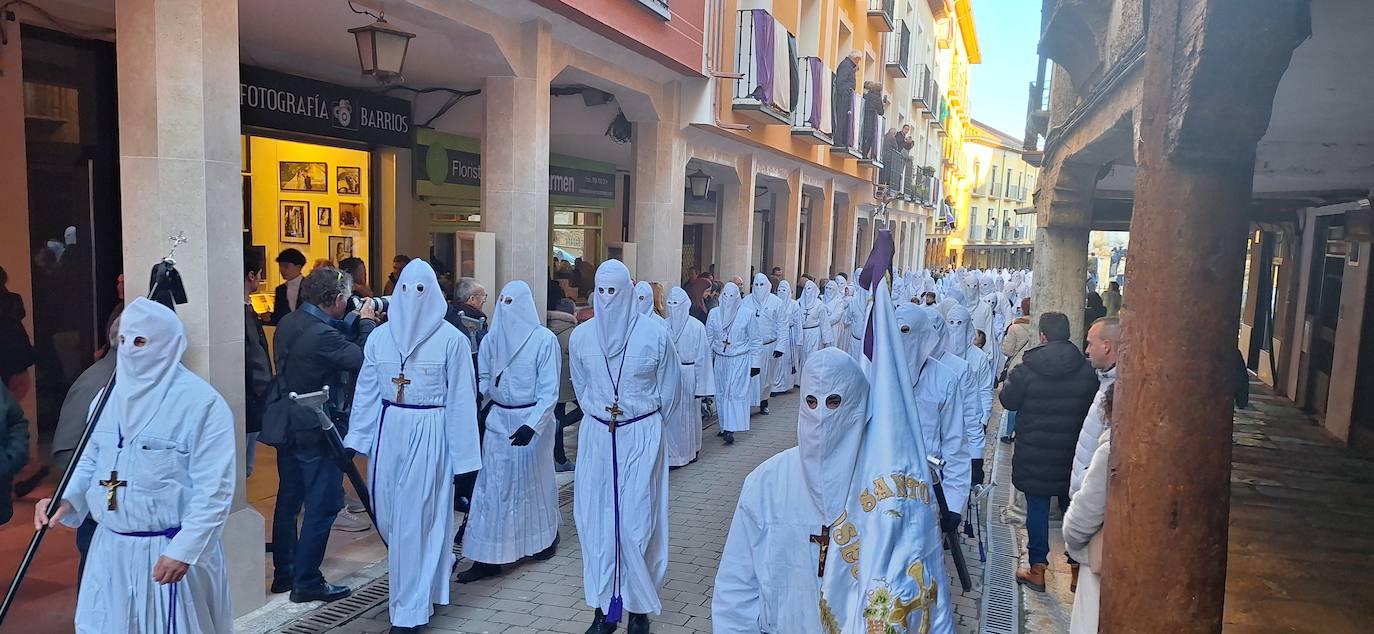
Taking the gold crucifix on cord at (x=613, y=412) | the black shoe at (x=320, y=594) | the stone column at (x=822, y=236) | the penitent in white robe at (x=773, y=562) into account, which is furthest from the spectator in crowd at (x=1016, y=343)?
the stone column at (x=822, y=236)

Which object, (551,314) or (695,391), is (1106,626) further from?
(551,314)

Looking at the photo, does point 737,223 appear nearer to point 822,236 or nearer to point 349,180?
point 822,236

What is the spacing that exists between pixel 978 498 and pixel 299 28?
24.4 feet

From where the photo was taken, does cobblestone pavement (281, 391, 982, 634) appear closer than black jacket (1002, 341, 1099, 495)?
Yes

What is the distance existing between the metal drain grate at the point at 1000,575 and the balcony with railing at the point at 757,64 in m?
6.75

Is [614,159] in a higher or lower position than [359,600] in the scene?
higher

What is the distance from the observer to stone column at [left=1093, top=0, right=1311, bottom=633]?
281 cm

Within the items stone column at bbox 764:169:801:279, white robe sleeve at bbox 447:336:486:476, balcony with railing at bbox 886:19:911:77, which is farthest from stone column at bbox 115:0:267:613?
balcony with railing at bbox 886:19:911:77

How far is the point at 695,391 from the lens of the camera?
9.59m

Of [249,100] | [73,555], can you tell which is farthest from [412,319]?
[249,100]

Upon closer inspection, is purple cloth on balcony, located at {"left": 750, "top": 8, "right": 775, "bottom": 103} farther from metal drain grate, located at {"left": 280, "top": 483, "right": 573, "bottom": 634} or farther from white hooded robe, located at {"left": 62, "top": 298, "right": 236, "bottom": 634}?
white hooded robe, located at {"left": 62, "top": 298, "right": 236, "bottom": 634}

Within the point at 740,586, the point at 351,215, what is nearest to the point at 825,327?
the point at 351,215

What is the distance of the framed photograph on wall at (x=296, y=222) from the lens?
1182 cm

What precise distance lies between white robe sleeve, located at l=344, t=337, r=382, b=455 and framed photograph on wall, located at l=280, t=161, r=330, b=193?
7088mm
